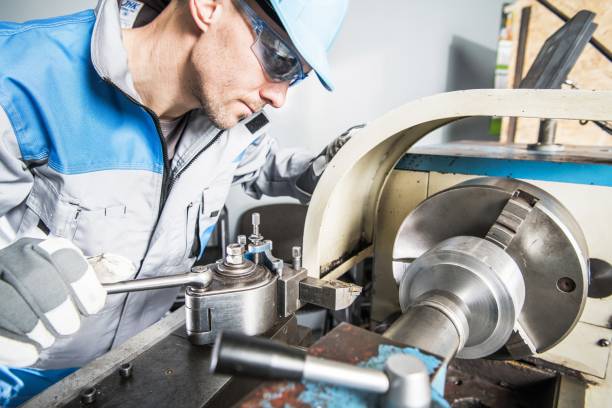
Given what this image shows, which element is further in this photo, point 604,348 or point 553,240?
point 604,348

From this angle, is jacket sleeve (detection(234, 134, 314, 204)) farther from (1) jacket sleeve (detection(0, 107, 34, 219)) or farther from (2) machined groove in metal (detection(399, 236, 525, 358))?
(2) machined groove in metal (detection(399, 236, 525, 358))

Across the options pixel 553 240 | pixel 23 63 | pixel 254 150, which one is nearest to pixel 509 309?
pixel 553 240

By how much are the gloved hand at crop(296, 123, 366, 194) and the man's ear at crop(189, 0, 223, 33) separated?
0.47m

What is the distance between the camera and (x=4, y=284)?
18.8 inches

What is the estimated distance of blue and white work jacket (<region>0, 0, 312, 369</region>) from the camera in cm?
83

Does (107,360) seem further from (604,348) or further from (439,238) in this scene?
(604,348)

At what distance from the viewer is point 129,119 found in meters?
0.94

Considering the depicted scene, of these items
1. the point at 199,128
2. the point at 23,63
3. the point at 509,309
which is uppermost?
the point at 23,63

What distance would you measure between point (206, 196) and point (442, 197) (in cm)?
72

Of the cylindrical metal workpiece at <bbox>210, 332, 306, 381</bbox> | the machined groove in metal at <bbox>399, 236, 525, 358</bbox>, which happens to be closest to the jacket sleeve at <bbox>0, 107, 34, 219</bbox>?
the cylindrical metal workpiece at <bbox>210, 332, 306, 381</bbox>

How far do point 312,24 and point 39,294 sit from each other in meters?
0.79

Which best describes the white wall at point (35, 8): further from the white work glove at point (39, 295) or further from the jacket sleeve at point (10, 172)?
the white work glove at point (39, 295)

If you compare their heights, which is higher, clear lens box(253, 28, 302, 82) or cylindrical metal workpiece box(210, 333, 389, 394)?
clear lens box(253, 28, 302, 82)

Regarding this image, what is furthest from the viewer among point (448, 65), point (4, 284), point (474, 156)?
point (448, 65)
